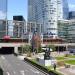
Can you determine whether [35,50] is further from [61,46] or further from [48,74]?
[48,74]

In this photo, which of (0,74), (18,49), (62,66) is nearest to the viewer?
(0,74)

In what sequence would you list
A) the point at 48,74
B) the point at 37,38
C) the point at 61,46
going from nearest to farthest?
1. the point at 48,74
2. the point at 37,38
3. the point at 61,46

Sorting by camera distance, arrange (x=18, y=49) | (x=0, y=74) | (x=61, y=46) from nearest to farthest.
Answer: (x=0, y=74) < (x=18, y=49) < (x=61, y=46)

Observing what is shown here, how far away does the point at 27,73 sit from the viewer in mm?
71125

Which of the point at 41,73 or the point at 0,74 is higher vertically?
the point at 0,74

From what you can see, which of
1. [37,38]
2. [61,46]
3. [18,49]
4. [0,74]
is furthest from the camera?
[61,46]

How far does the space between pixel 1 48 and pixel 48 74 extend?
397ft

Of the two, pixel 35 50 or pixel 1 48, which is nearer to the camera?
pixel 35 50

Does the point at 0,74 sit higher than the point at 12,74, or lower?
higher

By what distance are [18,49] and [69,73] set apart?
110m

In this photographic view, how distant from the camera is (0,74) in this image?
113ft

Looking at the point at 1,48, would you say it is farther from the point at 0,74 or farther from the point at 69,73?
the point at 0,74

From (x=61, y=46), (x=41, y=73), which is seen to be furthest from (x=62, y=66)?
(x=61, y=46)

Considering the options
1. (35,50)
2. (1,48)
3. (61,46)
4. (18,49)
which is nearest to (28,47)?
(35,50)
